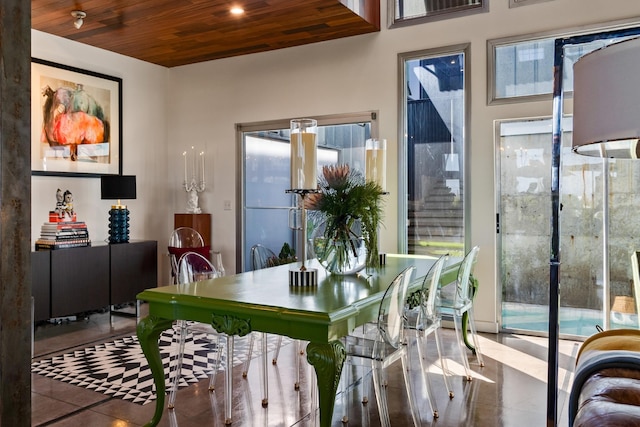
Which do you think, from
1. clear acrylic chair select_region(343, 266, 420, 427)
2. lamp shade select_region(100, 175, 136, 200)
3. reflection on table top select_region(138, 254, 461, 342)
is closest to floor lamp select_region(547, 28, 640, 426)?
clear acrylic chair select_region(343, 266, 420, 427)

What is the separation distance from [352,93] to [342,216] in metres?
2.87

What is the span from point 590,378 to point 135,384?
8.72 ft

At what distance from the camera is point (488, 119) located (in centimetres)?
474

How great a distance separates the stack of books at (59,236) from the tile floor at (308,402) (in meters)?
1.57

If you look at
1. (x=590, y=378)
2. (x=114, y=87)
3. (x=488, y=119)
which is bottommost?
(x=590, y=378)

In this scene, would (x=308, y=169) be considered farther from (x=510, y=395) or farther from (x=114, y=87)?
(x=114, y=87)

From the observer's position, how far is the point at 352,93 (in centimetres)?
543

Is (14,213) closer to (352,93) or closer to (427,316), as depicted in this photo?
(427,316)

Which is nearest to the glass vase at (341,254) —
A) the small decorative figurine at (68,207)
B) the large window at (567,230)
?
the large window at (567,230)

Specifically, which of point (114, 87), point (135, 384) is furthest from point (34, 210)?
point (135, 384)

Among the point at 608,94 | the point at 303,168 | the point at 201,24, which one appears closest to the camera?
the point at 608,94

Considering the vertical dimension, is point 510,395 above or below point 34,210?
below

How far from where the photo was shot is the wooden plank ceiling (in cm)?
457

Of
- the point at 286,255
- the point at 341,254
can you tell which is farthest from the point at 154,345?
the point at 286,255
